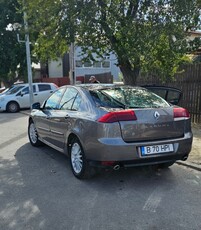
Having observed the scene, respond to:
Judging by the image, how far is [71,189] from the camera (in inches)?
172

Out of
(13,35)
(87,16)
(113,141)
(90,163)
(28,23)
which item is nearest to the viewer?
(113,141)

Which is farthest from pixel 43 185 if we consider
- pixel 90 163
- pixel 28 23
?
pixel 28 23

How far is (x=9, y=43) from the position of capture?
20359 millimetres

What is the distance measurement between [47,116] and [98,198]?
2.54m

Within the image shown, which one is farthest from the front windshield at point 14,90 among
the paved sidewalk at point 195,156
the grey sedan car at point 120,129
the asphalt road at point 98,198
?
the grey sedan car at point 120,129

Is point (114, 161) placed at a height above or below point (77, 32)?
below

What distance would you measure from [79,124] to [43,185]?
1119 mm

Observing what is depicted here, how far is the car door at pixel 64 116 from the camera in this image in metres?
4.99

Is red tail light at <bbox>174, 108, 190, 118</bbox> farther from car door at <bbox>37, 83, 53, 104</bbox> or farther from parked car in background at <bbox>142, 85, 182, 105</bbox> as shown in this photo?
car door at <bbox>37, 83, 53, 104</bbox>

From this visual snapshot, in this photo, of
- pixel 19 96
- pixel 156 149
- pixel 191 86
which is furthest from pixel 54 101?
pixel 19 96

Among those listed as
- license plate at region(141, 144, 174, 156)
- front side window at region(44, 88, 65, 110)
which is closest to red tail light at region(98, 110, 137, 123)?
license plate at region(141, 144, 174, 156)

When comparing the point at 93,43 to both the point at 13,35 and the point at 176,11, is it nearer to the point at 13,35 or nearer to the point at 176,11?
the point at 176,11

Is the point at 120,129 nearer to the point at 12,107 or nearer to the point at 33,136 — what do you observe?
the point at 33,136

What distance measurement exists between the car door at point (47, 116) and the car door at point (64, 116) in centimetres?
15
